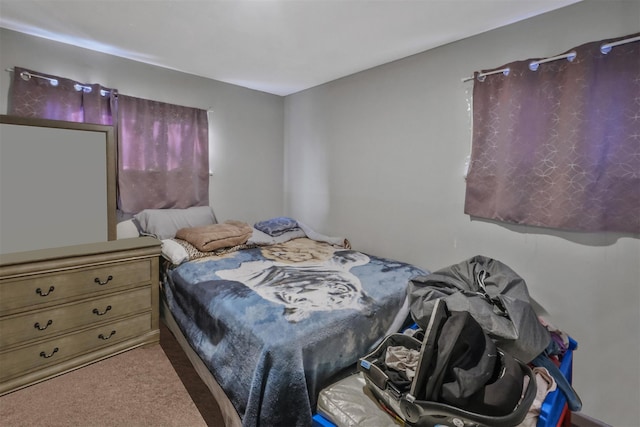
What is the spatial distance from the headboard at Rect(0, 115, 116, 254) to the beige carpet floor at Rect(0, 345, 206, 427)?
944mm

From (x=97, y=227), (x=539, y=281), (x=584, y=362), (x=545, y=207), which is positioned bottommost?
(x=584, y=362)

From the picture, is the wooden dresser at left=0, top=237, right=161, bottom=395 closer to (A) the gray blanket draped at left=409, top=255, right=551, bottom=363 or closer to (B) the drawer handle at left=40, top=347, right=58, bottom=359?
(B) the drawer handle at left=40, top=347, right=58, bottom=359

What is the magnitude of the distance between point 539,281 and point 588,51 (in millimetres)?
1363

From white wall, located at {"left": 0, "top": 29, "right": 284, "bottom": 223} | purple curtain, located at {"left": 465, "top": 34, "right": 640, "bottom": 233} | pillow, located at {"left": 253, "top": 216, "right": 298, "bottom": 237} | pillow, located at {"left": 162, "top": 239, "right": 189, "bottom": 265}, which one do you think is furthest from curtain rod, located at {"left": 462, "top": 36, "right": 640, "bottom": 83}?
pillow, located at {"left": 162, "top": 239, "right": 189, "bottom": 265}

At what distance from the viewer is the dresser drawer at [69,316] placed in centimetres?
178

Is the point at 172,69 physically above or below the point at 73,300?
above

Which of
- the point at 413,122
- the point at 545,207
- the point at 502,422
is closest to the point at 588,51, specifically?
the point at 545,207

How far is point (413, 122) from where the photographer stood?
8.43 ft

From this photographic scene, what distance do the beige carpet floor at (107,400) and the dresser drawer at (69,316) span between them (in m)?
0.31

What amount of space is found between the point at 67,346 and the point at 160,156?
1687 mm

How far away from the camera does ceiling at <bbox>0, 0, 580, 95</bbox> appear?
1.83 metres

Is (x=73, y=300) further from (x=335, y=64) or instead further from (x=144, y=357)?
(x=335, y=64)

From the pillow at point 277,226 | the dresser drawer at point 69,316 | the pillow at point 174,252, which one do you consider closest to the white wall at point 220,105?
the pillow at point 277,226

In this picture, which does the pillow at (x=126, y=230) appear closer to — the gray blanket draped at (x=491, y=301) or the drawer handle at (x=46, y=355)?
the drawer handle at (x=46, y=355)
